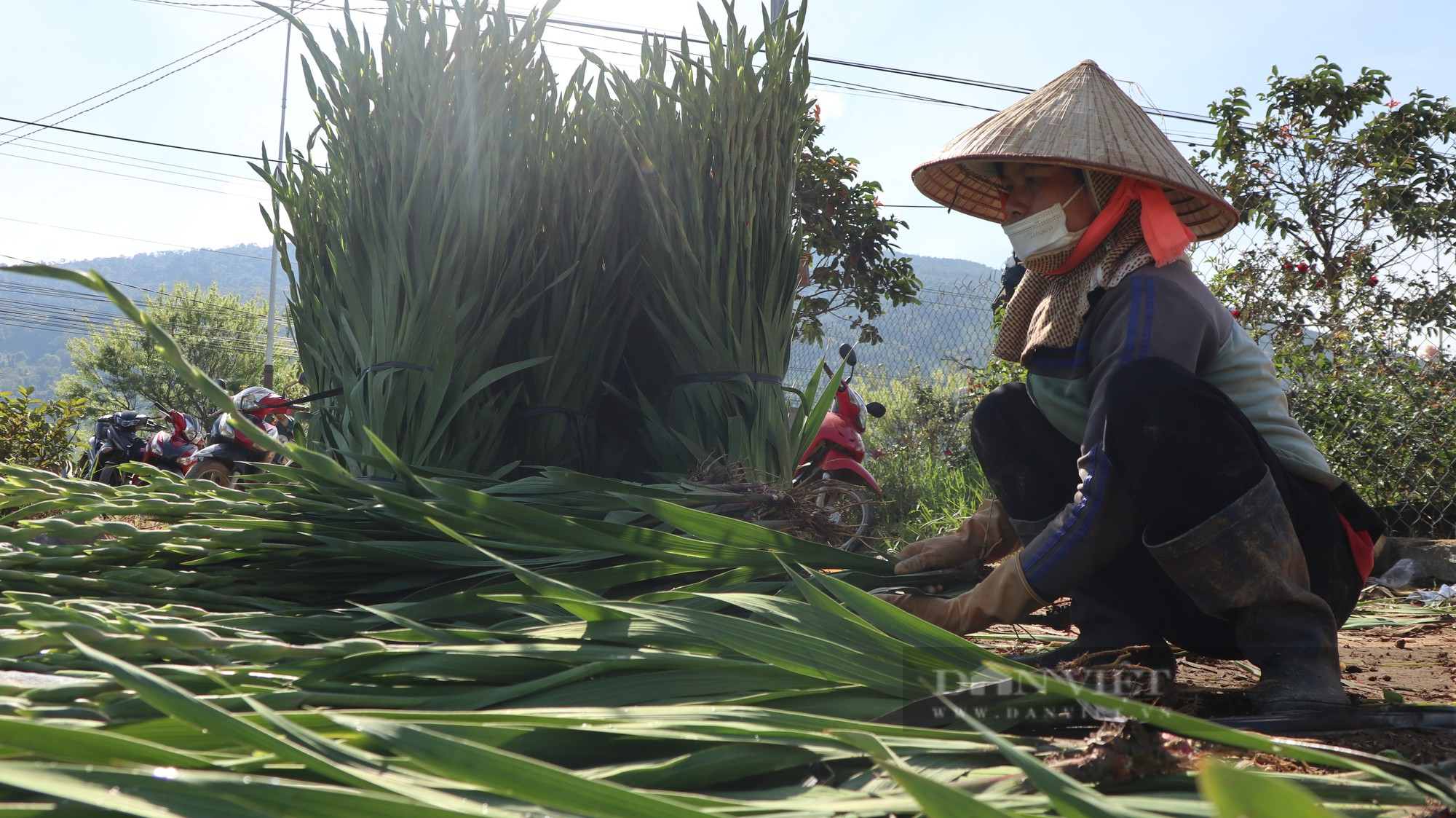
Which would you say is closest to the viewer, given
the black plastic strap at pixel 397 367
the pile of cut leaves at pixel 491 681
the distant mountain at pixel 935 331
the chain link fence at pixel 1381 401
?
the pile of cut leaves at pixel 491 681

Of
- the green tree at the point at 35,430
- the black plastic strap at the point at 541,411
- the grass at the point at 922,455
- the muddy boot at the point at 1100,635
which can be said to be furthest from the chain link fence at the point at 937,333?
the green tree at the point at 35,430

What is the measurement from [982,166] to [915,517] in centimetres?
482

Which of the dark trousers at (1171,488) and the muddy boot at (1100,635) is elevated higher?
the dark trousers at (1171,488)

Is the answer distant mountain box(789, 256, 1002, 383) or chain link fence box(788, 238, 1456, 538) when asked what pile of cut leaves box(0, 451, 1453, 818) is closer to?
chain link fence box(788, 238, 1456, 538)

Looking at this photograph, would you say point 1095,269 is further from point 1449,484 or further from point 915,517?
point 915,517

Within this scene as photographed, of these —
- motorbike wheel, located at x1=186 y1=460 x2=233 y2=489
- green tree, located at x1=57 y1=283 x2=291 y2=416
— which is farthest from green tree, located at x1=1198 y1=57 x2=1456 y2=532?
green tree, located at x1=57 y1=283 x2=291 y2=416

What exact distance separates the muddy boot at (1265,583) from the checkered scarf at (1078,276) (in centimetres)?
42

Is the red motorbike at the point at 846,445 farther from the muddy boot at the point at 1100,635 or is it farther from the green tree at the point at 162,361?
the green tree at the point at 162,361

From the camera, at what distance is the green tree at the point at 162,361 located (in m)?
31.3

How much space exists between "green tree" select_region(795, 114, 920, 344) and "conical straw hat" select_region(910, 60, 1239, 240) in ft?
13.9

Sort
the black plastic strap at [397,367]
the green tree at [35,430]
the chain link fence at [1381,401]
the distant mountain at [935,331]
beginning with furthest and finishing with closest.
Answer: the distant mountain at [935,331] < the green tree at [35,430] < the chain link fence at [1381,401] < the black plastic strap at [397,367]

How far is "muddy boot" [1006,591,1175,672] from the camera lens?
1.52m

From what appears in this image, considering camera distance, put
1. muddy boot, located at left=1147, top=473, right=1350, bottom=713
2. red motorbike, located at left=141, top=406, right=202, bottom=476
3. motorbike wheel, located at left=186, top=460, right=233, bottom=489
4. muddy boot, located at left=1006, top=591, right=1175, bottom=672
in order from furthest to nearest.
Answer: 1. red motorbike, located at left=141, top=406, right=202, bottom=476
2. motorbike wheel, located at left=186, top=460, right=233, bottom=489
3. muddy boot, located at left=1006, top=591, right=1175, bottom=672
4. muddy boot, located at left=1147, top=473, right=1350, bottom=713

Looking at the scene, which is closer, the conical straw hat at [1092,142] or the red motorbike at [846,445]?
the conical straw hat at [1092,142]
